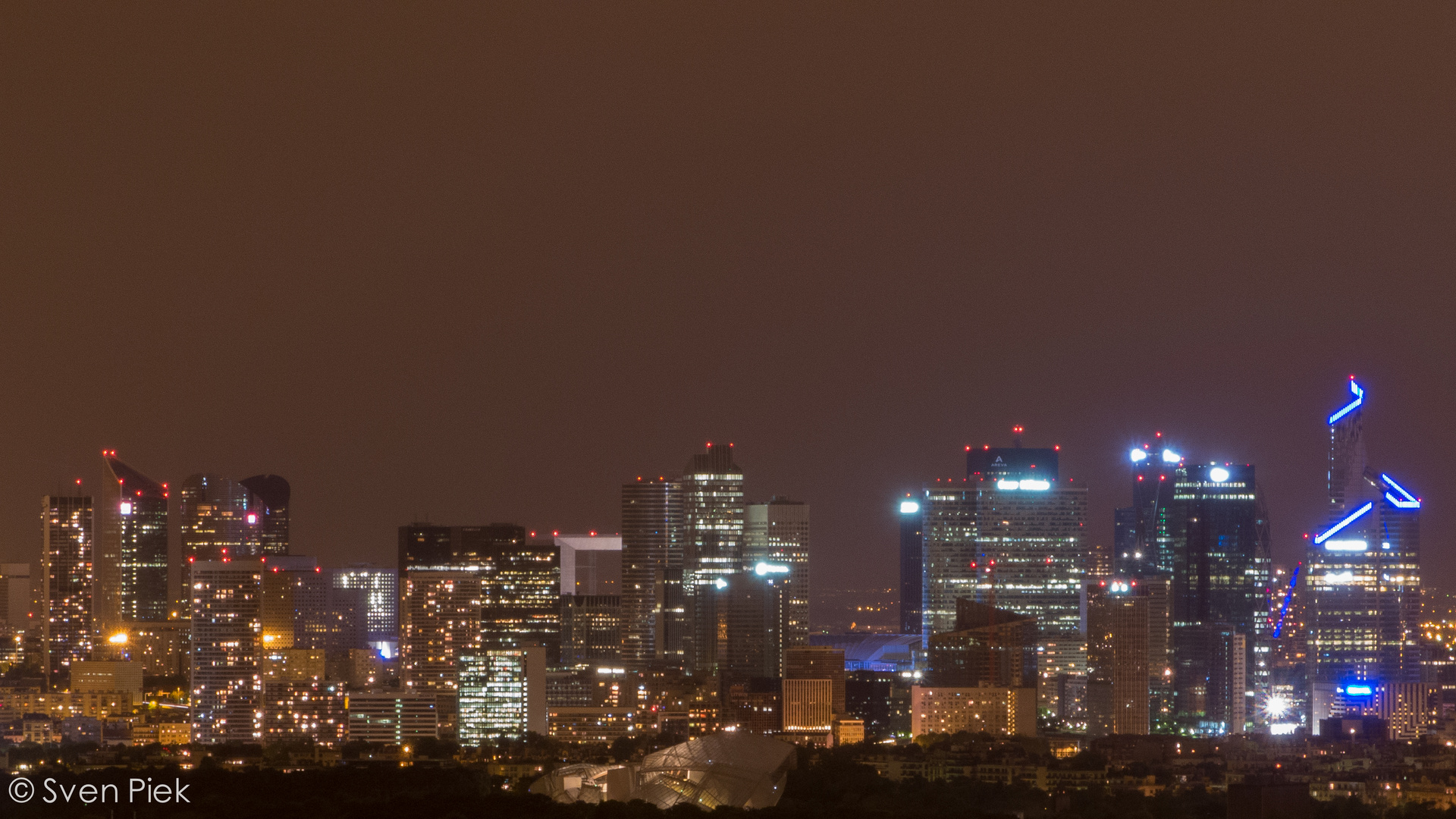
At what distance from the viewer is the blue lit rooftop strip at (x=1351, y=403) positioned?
365 ft

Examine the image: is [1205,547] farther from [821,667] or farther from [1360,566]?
[821,667]

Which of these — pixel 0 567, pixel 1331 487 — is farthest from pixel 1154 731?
pixel 0 567

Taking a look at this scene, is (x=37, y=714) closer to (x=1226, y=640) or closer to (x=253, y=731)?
(x=253, y=731)

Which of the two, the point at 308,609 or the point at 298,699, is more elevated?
the point at 308,609

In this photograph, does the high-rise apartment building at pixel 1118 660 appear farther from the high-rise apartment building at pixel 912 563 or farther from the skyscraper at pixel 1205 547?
the high-rise apartment building at pixel 912 563

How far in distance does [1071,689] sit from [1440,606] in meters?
30.9

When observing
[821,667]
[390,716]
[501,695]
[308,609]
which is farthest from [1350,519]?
[308,609]

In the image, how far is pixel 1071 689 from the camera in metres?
107

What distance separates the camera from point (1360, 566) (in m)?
115

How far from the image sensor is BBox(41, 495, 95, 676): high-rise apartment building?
390ft

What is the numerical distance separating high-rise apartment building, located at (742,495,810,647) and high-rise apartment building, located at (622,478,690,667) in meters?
4.45

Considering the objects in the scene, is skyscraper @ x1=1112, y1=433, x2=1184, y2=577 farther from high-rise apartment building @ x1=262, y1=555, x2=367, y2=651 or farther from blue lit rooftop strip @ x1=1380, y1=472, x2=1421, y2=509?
high-rise apartment building @ x1=262, y1=555, x2=367, y2=651

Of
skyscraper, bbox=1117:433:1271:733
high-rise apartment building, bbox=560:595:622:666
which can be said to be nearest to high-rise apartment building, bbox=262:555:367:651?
high-rise apartment building, bbox=560:595:622:666

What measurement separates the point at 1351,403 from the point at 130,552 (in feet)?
222
